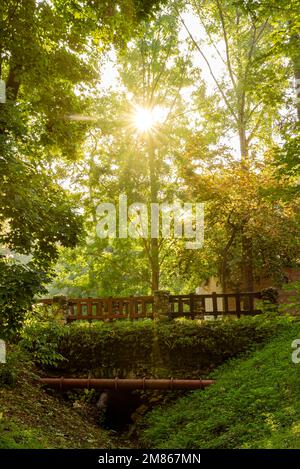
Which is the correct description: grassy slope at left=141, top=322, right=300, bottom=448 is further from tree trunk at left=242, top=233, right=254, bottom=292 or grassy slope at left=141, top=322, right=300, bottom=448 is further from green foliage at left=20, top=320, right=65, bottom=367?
tree trunk at left=242, top=233, right=254, bottom=292

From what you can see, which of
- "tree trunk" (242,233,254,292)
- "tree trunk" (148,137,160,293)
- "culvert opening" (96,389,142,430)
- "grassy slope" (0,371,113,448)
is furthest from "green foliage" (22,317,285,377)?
"tree trunk" (148,137,160,293)

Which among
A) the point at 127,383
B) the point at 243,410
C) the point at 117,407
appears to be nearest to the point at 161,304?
the point at 117,407

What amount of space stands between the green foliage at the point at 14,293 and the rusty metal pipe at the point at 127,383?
6183 millimetres

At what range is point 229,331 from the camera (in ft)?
45.4

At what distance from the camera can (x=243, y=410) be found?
371 inches

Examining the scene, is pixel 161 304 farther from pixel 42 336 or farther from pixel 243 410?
pixel 42 336

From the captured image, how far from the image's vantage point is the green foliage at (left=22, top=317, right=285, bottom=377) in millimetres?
13734

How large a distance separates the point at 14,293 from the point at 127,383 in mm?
6938

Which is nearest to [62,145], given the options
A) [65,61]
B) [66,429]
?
[65,61]

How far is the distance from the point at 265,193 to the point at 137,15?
4887 millimetres

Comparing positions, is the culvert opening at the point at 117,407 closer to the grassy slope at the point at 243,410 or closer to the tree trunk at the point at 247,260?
the grassy slope at the point at 243,410

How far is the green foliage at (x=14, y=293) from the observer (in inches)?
275
